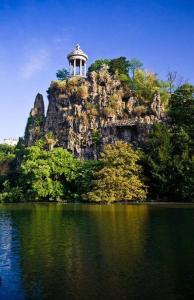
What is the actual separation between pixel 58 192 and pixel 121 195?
12158mm

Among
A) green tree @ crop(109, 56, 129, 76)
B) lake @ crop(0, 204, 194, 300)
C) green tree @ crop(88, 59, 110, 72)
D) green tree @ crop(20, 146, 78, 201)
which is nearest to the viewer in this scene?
lake @ crop(0, 204, 194, 300)

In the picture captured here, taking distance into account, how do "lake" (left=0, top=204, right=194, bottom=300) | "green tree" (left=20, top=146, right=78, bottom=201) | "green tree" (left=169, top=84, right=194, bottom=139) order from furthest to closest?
"green tree" (left=169, top=84, right=194, bottom=139), "green tree" (left=20, top=146, right=78, bottom=201), "lake" (left=0, top=204, right=194, bottom=300)

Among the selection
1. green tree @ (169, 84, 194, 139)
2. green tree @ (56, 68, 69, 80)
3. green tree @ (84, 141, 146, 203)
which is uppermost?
green tree @ (56, 68, 69, 80)

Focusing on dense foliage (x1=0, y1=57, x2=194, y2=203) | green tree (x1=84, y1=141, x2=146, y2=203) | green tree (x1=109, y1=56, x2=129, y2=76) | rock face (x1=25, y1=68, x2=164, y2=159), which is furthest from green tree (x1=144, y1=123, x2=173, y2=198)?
green tree (x1=109, y1=56, x2=129, y2=76)

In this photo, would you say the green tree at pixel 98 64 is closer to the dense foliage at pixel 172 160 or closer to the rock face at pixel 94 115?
the rock face at pixel 94 115

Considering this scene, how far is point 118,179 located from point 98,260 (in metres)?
42.5

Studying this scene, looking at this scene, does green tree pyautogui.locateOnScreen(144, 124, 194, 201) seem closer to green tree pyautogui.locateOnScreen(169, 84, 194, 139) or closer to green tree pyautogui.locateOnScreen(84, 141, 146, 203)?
green tree pyautogui.locateOnScreen(84, 141, 146, 203)

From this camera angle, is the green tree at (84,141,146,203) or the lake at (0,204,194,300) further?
the green tree at (84,141,146,203)

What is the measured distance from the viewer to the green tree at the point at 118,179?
6338cm

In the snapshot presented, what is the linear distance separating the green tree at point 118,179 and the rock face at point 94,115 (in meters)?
8.92

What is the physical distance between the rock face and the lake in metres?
42.8

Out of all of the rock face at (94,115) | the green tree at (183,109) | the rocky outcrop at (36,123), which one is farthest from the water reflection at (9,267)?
the rocky outcrop at (36,123)

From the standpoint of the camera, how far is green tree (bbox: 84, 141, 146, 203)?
63.4 m

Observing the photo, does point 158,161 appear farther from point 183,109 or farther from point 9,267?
point 9,267
